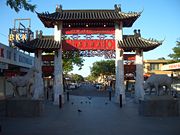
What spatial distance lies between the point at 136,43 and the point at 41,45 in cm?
823

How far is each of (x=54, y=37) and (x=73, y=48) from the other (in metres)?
1.96

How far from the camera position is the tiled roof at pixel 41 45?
88.3 ft

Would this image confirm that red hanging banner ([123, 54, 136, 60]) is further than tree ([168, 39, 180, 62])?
No

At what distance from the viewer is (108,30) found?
28.2 metres

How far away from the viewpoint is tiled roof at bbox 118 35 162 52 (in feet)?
88.2

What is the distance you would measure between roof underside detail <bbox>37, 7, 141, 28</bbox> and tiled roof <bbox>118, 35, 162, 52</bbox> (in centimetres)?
168

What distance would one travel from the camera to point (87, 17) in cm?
2775

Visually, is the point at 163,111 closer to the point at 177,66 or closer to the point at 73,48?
the point at 73,48

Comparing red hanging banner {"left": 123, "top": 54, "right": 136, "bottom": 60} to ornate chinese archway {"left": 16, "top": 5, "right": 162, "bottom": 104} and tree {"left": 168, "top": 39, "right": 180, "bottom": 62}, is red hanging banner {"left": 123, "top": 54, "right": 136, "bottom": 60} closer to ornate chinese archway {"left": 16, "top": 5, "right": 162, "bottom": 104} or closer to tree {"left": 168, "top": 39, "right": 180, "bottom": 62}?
ornate chinese archway {"left": 16, "top": 5, "right": 162, "bottom": 104}

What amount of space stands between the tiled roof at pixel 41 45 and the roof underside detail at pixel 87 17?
1870mm

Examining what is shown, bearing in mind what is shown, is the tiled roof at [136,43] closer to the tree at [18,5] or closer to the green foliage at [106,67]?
the tree at [18,5]

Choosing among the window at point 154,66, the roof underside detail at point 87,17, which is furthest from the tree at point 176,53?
the roof underside detail at point 87,17

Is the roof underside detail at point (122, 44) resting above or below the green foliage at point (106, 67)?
below

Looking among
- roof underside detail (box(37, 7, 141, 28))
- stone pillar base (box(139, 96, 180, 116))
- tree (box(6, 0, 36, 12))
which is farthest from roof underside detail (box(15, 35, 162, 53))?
tree (box(6, 0, 36, 12))
